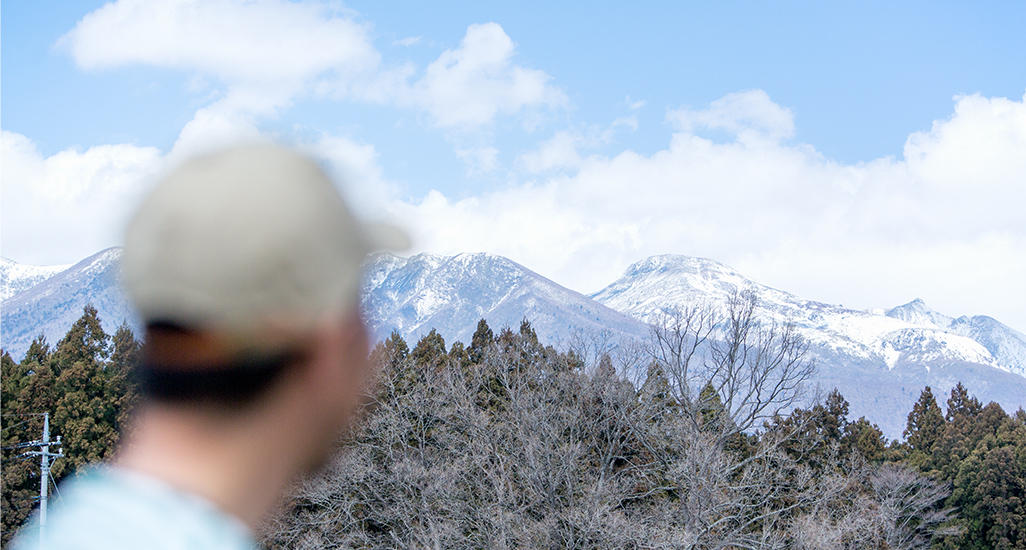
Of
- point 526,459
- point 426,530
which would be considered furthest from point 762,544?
point 426,530

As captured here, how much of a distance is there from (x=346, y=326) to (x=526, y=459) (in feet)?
55.3

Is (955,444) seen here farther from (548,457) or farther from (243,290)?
(243,290)

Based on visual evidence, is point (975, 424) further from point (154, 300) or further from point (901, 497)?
point (154, 300)

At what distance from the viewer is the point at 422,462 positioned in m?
24.9

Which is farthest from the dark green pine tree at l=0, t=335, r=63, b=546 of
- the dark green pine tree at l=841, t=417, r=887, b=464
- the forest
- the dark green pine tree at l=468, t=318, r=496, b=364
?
the dark green pine tree at l=841, t=417, r=887, b=464

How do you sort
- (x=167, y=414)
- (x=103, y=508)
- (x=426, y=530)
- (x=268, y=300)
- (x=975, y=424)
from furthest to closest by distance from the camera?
(x=975, y=424) → (x=426, y=530) → (x=103, y=508) → (x=167, y=414) → (x=268, y=300)

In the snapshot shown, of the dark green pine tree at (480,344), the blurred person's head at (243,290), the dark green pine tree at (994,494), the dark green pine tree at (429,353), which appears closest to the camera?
the blurred person's head at (243,290)

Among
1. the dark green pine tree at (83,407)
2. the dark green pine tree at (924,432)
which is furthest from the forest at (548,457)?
the dark green pine tree at (924,432)

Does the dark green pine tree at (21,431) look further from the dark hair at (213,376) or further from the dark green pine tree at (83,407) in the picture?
the dark hair at (213,376)

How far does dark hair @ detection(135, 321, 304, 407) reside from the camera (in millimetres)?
6473

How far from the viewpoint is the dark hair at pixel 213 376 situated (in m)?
6.47

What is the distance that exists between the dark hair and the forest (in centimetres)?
1134

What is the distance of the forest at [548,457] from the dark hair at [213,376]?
1134 cm

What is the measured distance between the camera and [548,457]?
22250mm
